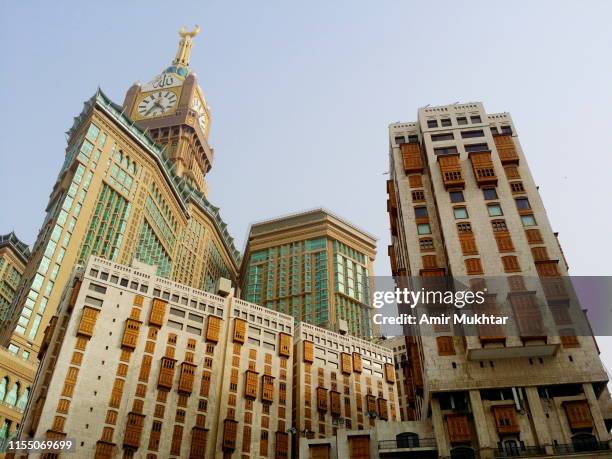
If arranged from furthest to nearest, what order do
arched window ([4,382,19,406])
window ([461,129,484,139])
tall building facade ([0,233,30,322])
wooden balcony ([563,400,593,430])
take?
tall building facade ([0,233,30,322])
arched window ([4,382,19,406])
window ([461,129,484,139])
wooden balcony ([563,400,593,430])

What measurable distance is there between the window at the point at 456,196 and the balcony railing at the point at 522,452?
29.4 metres

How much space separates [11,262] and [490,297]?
396ft

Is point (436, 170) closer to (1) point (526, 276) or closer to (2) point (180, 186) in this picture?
(1) point (526, 276)

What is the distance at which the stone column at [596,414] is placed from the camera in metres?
50.2

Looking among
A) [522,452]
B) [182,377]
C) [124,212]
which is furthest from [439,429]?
[124,212]

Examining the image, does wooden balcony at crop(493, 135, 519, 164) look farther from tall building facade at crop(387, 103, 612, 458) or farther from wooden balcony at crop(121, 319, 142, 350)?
wooden balcony at crop(121, 319, 142, 350)

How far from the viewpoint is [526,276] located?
60688 millimetres

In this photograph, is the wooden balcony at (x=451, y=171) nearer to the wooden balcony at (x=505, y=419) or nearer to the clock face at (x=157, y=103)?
the wooden balcony at (x=505, y=419)

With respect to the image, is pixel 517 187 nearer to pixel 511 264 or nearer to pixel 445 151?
pixel 445 151

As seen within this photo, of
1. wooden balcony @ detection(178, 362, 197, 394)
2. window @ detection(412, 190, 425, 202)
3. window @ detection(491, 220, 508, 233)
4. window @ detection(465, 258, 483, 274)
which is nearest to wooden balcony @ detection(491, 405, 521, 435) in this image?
window @ detection(465, 258, 483, 274)

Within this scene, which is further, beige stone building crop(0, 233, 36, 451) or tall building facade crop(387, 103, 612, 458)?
beige stone building crop(0, 233, 36, 451)

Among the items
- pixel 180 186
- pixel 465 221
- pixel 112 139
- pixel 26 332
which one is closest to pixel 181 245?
pixel 180 186

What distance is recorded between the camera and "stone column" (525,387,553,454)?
50531 millimetres

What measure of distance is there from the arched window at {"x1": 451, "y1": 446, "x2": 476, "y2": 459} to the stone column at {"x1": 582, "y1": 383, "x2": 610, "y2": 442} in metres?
11.2
